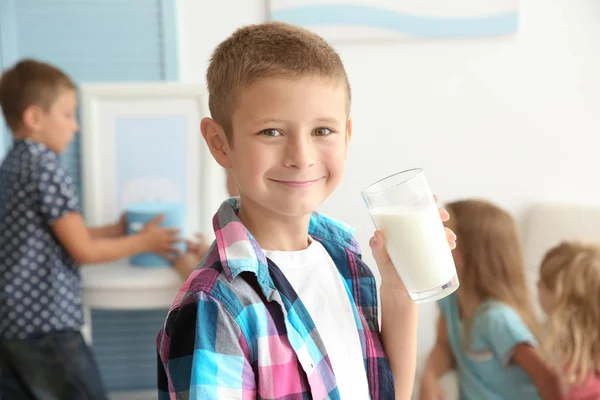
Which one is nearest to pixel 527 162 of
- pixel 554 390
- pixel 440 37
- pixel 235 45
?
pixel 440 37

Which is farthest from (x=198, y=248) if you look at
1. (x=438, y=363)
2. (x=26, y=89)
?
(x=438, y=363)

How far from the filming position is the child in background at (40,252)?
1.97 m

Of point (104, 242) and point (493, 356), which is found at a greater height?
point (104, 242)

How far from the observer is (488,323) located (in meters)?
1.94

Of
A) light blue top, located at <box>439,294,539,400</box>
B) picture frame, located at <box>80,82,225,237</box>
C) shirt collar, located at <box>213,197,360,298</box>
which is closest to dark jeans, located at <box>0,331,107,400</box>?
picture frame, located at <box>80,82,225,237</box>

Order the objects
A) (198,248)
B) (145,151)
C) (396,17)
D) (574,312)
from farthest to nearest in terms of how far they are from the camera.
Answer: (396,17) < (145,151) < (198,248) < (574,312)

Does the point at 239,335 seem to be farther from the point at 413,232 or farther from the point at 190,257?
the point at 190,257

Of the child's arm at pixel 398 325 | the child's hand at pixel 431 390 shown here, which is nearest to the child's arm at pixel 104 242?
Answer: the child's hand at pixel 431 390

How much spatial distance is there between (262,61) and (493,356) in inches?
55.7

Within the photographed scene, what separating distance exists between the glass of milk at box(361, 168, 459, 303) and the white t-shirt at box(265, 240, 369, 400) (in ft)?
0.33

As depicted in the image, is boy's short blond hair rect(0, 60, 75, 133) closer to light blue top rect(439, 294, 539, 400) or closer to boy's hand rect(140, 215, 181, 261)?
boy's hand rect(140, 215, 181, 261)

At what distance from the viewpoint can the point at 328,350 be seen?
0.92m

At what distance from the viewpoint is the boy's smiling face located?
84 centimetres

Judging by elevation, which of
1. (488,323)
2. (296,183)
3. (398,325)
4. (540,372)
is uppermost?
(296,183)
